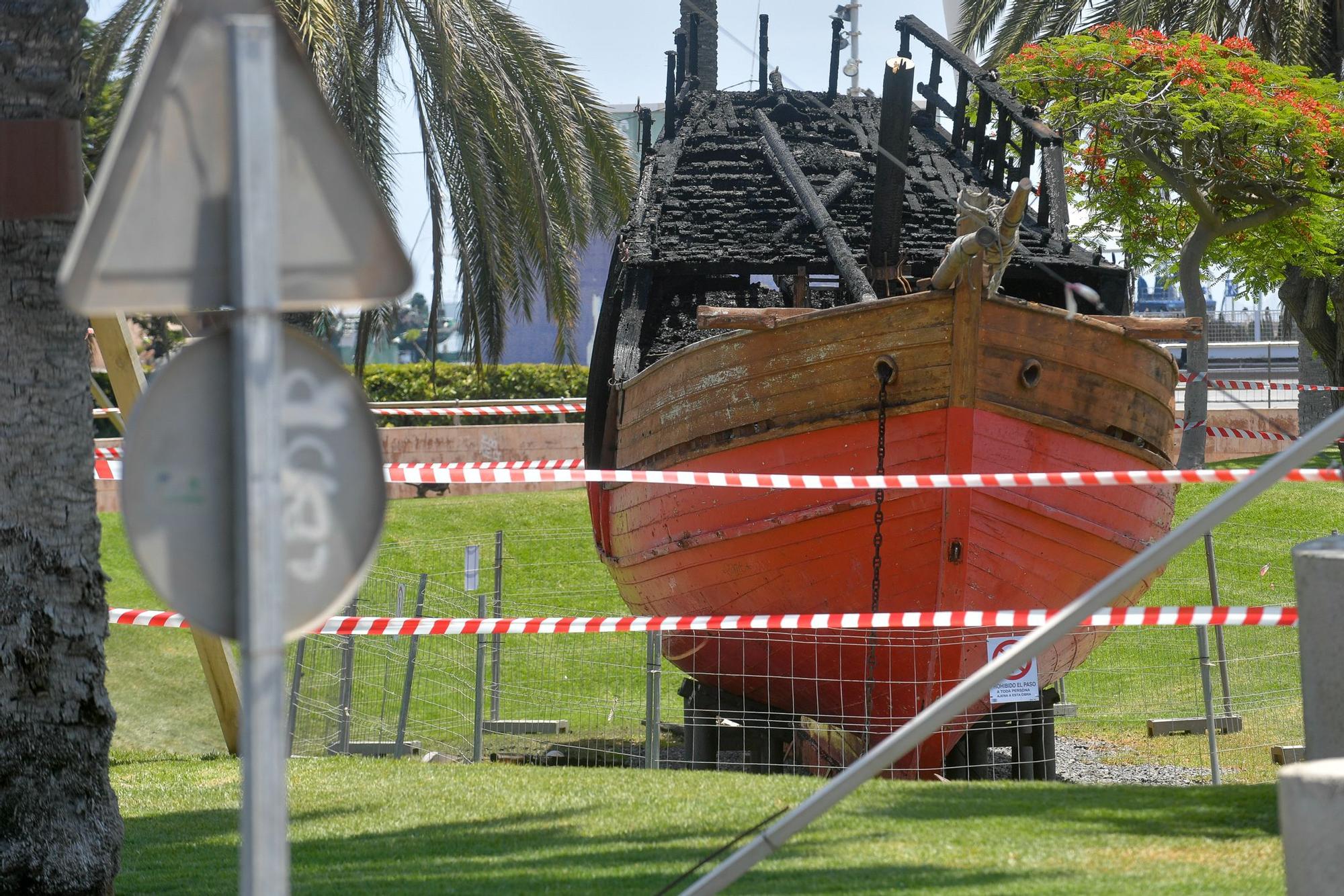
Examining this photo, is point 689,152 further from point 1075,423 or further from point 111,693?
point 111,693

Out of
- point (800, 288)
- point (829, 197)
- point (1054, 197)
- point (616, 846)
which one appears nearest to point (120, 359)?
point (616, 846)

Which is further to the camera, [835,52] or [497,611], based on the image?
[835,52]

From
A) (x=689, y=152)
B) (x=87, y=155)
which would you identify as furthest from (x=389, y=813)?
(x=87, y=155)

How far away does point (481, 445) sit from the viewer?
21609 mm

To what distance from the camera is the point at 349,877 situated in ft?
15.1

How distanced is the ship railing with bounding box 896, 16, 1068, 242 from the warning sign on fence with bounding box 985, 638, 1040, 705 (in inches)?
139

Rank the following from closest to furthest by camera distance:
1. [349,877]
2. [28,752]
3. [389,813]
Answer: [28,752], [349,877], [389,813]

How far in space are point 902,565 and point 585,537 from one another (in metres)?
10.9

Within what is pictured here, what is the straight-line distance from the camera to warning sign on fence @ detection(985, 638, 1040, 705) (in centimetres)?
782

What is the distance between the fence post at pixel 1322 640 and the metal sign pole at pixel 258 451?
260 centimetres

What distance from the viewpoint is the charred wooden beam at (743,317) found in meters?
7.21

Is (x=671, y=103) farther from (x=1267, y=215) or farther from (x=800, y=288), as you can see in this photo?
(x=1267, y=215)

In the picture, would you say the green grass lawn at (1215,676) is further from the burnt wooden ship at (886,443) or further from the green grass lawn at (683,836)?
the green grass lawn at (683,836)

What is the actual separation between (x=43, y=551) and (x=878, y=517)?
4.54 meters
